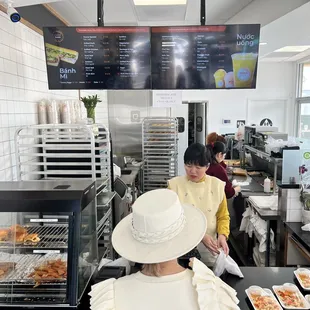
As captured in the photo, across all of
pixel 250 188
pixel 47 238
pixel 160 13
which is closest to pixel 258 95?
pixel 250 188

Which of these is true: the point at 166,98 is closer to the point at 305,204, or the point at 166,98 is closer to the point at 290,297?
the point at 305,204

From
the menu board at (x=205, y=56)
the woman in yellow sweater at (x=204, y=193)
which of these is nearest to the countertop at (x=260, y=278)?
the woman in yellow sweater at (x=204, y=193)

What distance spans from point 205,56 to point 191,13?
1429mm

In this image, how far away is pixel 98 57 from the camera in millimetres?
2783

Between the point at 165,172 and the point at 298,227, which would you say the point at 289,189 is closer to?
the point at 298,227

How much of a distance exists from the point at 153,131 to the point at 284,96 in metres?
4.64

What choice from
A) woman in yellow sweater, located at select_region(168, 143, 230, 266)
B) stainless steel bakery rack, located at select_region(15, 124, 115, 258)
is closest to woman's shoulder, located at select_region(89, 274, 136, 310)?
woman in yellow sweater, located at select_region(168, 143, 230, 266)

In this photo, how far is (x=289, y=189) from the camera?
2846 mm

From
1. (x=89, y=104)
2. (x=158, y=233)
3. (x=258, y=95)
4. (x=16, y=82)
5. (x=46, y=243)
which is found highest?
(x=258, y=95)

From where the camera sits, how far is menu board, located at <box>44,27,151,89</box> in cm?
274

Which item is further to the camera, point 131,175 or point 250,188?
point 131,175

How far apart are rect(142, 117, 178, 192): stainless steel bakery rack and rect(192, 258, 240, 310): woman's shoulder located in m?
4.84

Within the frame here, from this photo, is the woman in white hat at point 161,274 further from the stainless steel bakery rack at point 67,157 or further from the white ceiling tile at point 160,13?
the white ceiling tile at point 160,13

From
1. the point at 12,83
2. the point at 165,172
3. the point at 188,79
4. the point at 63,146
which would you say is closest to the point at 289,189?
the point at 188,79
